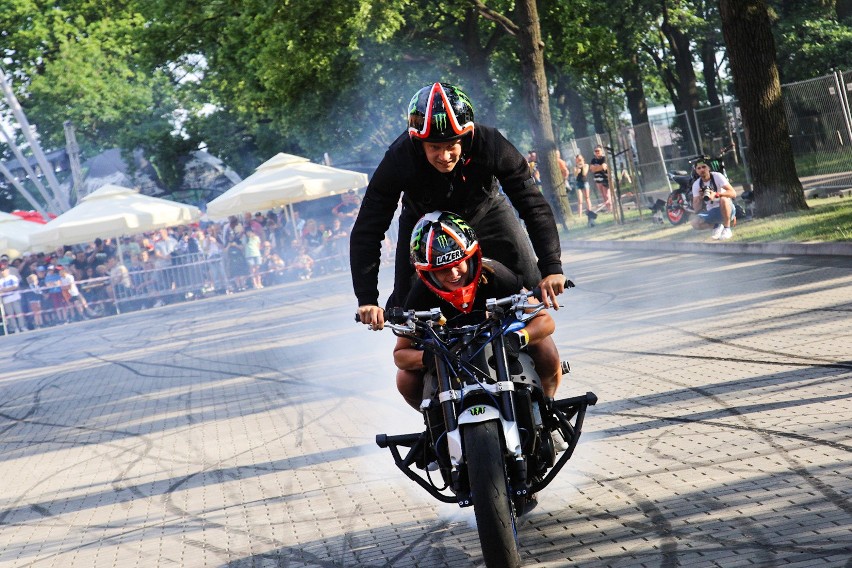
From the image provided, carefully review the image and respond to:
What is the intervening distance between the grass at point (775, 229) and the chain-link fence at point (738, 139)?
129 cm

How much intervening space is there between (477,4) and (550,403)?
25356 mm

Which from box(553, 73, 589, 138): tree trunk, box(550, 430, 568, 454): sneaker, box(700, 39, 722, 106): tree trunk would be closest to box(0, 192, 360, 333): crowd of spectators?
box(553, 73, 589, 138): tree trunk

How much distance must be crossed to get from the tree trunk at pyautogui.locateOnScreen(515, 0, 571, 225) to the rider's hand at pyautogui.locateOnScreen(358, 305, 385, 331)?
930 inches

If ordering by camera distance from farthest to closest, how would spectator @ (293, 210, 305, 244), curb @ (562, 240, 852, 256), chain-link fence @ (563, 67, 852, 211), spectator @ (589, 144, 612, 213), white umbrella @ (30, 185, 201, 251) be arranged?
spectator @ (293, 210, 305, 244) → white umbrella @ (30, 185, 201, 251) → spectator @ (589, 144, 612, 213) → chain-link fence @ (563, 67, 852, 211) → curb @ (562, 240, 852, 256)

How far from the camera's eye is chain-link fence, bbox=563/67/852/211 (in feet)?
69.5

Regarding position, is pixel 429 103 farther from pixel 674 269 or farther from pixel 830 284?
pixel 674 269

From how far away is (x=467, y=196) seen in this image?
18.4 ft

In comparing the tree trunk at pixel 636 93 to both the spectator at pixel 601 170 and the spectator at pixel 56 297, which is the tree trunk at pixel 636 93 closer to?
the spectator at pixel 601 170

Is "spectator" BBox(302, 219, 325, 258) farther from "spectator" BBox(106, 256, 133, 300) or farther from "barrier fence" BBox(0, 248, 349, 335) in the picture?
"spectator" BBox(106, 256, 133, 300)

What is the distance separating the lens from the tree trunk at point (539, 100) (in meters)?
28.2

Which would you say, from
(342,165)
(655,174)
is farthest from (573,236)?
(342,165)

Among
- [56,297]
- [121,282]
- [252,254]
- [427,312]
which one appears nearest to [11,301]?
[56,297]

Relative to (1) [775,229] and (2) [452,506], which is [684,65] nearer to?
(1) [775,229]

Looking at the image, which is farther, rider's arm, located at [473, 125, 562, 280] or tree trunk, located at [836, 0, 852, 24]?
tree trunk, located at [836, 0, 852, 24]
